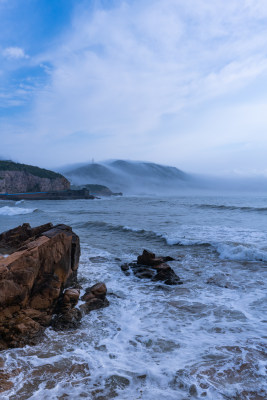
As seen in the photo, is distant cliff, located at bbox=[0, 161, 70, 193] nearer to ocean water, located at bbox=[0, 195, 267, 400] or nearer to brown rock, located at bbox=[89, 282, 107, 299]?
brown rock, located at bbox=[89, 282, 107, 299]

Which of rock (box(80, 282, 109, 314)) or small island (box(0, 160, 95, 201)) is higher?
small island (box(0, 160, 95, 201))

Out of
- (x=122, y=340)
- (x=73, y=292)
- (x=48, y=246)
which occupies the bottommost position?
(x=122, y=340)

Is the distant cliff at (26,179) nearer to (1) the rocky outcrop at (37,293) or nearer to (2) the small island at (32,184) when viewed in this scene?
(2) the small island at (32,184)

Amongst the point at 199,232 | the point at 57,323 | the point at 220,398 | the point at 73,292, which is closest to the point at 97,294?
the point at 73,292

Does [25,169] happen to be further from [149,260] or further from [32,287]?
[32,287]

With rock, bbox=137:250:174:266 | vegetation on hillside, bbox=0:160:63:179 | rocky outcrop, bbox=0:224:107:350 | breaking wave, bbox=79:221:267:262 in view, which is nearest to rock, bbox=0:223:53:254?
rock, bbox=137:250:174:266

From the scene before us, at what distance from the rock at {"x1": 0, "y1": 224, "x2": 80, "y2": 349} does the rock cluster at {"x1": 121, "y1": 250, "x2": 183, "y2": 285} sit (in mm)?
2692

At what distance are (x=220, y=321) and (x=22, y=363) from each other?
367 centimetres

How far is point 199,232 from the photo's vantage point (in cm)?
1518

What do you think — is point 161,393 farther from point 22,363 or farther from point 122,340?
point 22,363

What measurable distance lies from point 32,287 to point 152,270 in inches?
173

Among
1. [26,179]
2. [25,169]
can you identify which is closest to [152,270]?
[26,179]

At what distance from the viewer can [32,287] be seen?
15.4ft

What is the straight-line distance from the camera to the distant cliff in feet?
245
